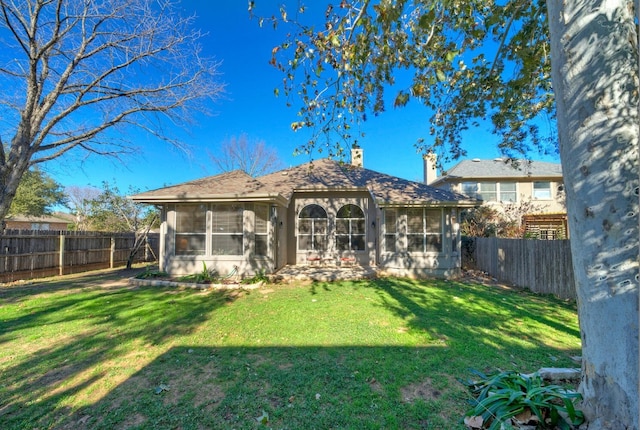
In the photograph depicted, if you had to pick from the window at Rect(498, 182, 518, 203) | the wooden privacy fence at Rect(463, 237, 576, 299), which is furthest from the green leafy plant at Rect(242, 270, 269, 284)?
the window at Rect(498, 182, 518, 203)

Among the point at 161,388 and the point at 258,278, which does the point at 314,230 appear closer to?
the point at 258,278

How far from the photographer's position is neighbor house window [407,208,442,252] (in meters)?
10.5

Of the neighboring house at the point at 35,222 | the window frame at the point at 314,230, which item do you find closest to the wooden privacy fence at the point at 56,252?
the window frame at the point at 314,230

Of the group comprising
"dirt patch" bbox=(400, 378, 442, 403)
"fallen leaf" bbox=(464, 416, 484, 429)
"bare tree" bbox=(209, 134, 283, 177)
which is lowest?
"dirt patch" bbox=(400, 378, 442, 403)

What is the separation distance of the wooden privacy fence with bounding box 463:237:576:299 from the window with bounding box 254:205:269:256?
8.21 m

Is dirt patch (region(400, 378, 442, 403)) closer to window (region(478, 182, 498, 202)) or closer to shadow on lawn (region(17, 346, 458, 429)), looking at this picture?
shadow on lawn (region(17, 346, 458, 429))

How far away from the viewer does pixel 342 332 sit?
4.90m

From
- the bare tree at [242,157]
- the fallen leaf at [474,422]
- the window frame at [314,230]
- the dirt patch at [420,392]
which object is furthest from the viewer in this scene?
the bare tree at [242,157]

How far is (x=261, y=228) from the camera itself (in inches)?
396

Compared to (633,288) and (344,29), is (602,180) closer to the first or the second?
(633,288)

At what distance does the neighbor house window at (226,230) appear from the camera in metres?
9.80

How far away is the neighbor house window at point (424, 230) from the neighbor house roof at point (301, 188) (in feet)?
1.91

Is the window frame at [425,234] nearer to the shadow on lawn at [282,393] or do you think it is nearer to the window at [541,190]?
the shadow on lawn at [282,393]

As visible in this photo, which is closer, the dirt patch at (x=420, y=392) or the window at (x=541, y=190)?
the dirt patch at (x=420, y=392)
